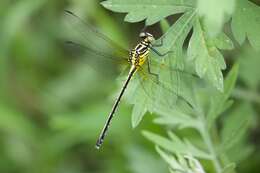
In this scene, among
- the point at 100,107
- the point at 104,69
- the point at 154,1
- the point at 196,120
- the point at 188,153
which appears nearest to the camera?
the point at 154,1

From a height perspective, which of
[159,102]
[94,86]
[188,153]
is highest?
[94,86]

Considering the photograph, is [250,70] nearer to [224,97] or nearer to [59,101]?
[224,97]

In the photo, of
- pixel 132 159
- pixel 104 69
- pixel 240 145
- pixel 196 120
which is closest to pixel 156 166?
pixel 132 159

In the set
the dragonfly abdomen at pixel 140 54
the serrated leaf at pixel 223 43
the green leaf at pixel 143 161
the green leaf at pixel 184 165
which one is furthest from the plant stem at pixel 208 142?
the green leaf at pixel 143 161

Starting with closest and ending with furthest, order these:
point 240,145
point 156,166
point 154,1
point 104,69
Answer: point 154,1 < point 240,145 < point 156,166 < point 104,69

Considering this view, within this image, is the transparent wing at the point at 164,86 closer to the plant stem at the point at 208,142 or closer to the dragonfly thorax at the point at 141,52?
the dragonfly thorax at the point at 141,52

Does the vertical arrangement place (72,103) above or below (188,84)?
above

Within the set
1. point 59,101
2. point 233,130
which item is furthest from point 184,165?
point 59,101

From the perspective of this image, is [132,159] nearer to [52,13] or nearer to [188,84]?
[188,84]
